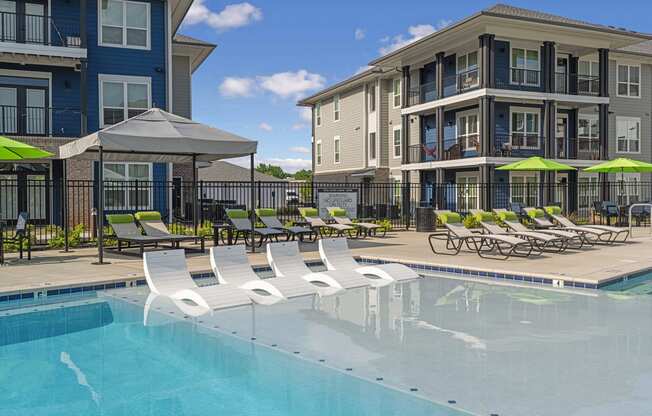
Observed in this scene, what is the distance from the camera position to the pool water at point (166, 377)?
15.1ft

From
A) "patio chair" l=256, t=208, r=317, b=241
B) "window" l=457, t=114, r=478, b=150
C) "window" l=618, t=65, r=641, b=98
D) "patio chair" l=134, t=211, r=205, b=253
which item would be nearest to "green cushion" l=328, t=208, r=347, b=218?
"patio chair" l=256, t=208, r=317, b=241

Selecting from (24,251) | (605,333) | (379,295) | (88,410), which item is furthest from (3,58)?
(605,333)

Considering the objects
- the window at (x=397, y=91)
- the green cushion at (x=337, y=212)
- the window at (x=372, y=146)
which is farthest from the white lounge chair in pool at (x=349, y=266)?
the window at (x=372, y=146)

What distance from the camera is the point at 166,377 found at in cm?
536

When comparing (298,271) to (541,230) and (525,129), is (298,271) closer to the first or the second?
(541,230)

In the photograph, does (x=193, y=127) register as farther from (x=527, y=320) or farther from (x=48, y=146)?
(x=48, y=146)

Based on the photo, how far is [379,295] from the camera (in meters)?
9.33

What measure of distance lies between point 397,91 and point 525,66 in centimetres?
775

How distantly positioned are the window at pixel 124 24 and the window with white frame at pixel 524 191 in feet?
56.5

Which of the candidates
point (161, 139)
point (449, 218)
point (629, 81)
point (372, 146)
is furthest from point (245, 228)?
point (629, 81)

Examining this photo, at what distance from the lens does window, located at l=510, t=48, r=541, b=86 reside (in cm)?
2717

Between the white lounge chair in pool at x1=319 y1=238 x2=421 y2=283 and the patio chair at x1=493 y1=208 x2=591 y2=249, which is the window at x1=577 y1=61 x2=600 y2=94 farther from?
the white lounge chair in pool at x1=319 y1=238 x2=421 y2=283

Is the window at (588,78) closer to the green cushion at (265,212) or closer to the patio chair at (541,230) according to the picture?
the patio chair at (541,230)

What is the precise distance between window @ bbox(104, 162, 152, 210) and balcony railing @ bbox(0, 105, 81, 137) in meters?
1.92
